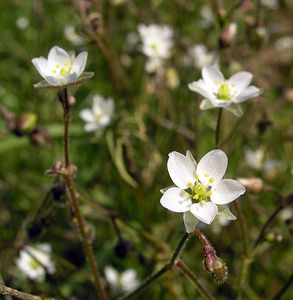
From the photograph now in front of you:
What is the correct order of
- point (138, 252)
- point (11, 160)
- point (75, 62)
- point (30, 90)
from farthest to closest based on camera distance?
point (30, 90) < point (11, 160) < point (138, 252) < point (75, 62)

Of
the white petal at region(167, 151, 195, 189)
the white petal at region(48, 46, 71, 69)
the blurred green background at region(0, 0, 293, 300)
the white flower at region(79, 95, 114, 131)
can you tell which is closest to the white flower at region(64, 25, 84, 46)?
the blurred green background at region(0, 0, 293, 300)

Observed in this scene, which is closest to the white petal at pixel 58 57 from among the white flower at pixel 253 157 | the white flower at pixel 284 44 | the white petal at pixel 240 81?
the white petal at pixel 240 81

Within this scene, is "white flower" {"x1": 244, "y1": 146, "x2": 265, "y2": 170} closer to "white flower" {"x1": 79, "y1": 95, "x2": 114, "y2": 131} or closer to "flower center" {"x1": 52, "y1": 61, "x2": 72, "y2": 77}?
"white flower" {"x1": 79, "y1": 95, "x2": 114, "y2": 131}

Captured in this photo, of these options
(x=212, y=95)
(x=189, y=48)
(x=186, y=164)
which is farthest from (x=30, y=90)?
(x=186, y=164)

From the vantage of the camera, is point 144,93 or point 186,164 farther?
point 144,93

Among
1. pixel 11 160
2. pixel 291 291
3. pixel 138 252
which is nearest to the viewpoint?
pixel 138 252

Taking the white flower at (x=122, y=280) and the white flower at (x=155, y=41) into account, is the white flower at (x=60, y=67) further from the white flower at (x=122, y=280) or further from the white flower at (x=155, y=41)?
the white flower at (x=155, y=41)

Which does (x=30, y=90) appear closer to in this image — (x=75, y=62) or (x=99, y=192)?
(x=99, y=192)

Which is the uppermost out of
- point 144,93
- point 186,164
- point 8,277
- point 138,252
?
point 144,93
